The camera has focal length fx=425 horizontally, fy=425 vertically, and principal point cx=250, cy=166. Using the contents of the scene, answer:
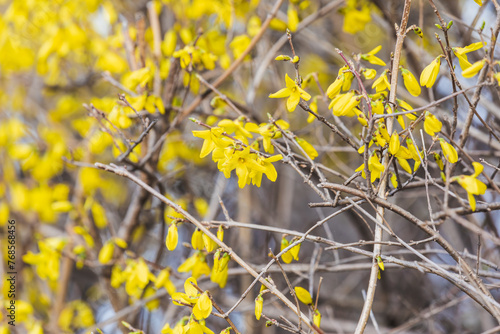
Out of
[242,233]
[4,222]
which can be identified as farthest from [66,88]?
[242,233]

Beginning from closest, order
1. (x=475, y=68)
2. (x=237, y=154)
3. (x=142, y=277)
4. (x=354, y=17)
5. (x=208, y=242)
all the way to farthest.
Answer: (x=475, y=68), (x=237, y=154), (x=208, y=242), (x=142, y=277), (x=354, y=17)

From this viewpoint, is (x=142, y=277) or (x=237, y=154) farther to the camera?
(x=142, y=277)

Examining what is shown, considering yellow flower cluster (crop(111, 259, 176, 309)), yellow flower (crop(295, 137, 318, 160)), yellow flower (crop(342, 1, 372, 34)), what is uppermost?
yellow flower (crop(342, 1, 372, 34))

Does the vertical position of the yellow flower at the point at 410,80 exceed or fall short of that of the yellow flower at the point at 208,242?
it exceeds it

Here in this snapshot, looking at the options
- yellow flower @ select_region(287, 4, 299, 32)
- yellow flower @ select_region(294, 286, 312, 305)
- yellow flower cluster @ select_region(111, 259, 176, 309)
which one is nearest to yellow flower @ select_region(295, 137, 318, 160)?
yellow flower @ select_region(294, 286, 312, 305)

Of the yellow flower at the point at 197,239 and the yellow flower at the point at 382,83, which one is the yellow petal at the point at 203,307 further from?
the yellow flower at the point at 382,83

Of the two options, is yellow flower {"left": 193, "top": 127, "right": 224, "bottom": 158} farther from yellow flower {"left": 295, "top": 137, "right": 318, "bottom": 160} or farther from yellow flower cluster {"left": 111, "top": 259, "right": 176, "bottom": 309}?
yellow flower cluster {"left": 111, "top": 259, "right": 176, "bottom": 309}

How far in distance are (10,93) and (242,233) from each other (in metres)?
2.78

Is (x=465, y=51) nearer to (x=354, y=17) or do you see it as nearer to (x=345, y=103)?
(x=345, y=103)

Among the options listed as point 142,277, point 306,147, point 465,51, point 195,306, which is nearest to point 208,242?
point 195,306

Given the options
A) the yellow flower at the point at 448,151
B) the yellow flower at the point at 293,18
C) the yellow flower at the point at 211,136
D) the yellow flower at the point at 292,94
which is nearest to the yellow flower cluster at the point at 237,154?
the yellow flower at the point at 211,136

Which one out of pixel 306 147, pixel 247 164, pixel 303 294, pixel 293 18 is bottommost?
pixel 303 294

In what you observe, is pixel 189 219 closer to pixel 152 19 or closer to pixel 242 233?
pixel 152 19

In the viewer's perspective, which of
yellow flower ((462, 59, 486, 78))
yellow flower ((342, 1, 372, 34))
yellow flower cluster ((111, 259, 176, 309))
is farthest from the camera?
yellow flower ((342, 1, 372, 34))
